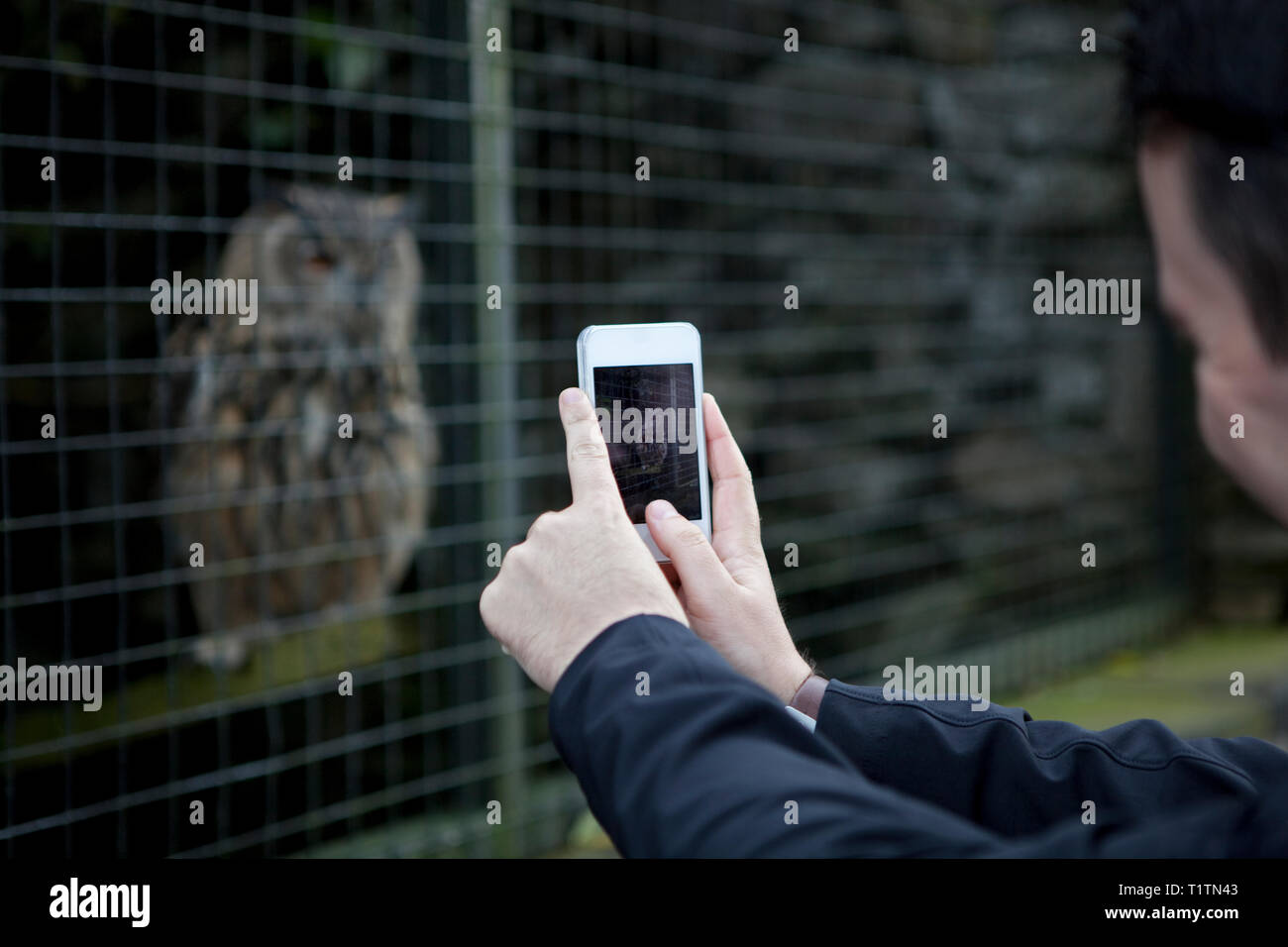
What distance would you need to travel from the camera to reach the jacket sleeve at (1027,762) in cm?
103

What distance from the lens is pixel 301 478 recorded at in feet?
7.63

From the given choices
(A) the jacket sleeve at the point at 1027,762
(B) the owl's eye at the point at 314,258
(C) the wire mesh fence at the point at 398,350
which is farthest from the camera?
(B) the owl's eye at the point at 314,258

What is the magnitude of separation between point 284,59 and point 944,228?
182cm

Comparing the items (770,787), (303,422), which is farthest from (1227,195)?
(303,422)

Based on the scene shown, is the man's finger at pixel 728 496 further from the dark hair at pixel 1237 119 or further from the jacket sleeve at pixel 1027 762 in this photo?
the dark hair at pixel 1237 119

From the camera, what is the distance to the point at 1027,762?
1054 mm

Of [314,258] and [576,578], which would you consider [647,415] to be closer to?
[576,578]

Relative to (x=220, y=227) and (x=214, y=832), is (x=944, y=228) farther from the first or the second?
(x=214, y=832)

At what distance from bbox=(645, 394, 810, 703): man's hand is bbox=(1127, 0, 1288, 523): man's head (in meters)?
0.45

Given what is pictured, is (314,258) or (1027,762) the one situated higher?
(314,258)

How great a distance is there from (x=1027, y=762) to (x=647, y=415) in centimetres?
47

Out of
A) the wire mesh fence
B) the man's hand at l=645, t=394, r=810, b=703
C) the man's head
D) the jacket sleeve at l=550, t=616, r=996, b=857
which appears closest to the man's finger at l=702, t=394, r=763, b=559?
the man's hand at l=645, t=394, r=810, b=703

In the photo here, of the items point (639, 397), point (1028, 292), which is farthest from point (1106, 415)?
point (639, 397)

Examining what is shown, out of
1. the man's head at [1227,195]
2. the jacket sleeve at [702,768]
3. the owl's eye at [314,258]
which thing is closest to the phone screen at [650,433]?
the jacket sleeve at [702,768]
